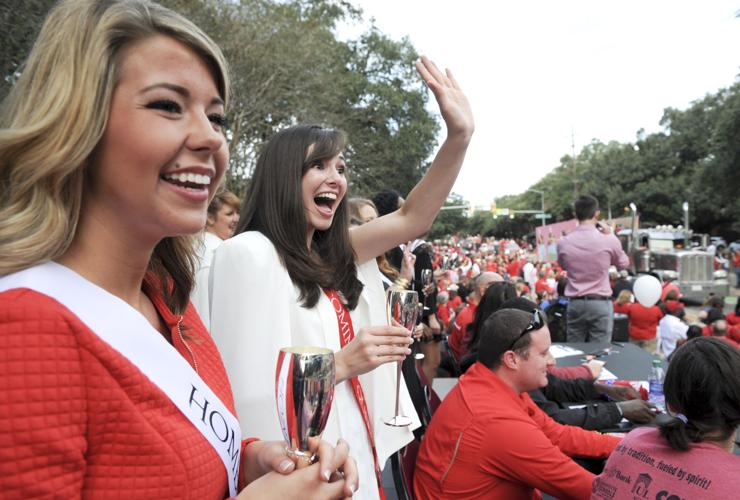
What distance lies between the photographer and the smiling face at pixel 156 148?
1007 millimetres

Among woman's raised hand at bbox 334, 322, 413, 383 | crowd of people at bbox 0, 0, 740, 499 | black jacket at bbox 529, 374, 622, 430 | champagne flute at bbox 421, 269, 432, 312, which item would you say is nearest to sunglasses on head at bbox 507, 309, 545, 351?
crowd of people at bbox 0, 0, 740, 499

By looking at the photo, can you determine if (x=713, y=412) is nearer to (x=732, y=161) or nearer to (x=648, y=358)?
(x=648, y=358)

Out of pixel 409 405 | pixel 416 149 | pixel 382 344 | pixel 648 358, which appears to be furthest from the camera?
pixel 416 149

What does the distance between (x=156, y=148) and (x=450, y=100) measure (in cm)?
126

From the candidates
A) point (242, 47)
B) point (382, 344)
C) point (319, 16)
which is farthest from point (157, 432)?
point (319, 16)

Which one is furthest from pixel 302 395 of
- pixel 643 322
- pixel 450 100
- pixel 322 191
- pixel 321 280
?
pixel 643 322

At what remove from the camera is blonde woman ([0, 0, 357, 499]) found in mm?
834

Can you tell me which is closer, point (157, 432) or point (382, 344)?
point (157, 432)

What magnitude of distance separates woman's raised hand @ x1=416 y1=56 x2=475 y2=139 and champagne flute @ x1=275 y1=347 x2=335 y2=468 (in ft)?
3.77

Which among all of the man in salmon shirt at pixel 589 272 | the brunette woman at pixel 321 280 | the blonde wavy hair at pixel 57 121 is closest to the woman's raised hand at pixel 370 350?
the brunette woman at pixel 321 280

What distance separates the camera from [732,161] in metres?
35.0

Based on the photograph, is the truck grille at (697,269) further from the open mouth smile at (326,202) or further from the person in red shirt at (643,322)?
the open mouth smile at (326,202)

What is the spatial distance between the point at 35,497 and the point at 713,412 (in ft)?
7.65

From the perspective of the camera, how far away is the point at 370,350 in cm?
170
